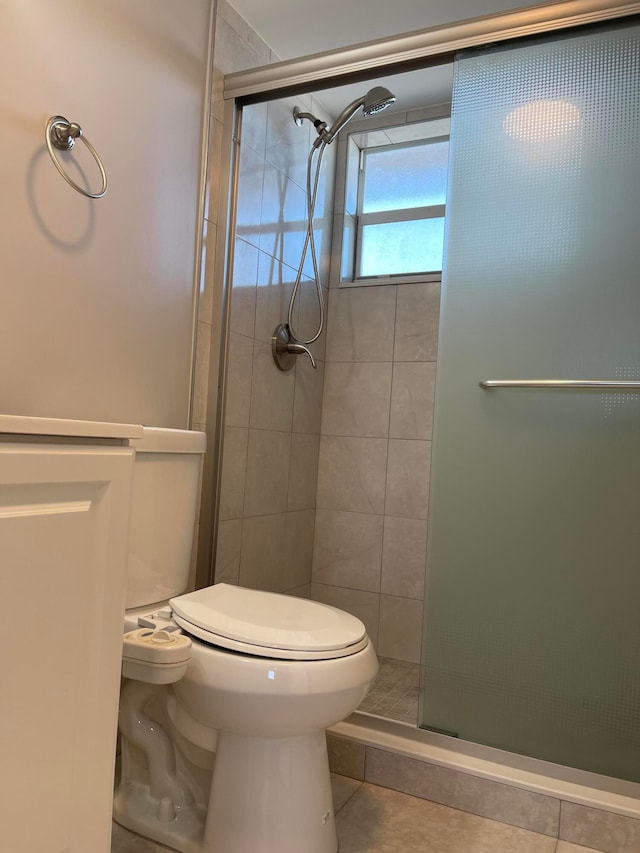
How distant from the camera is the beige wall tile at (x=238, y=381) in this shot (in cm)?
199

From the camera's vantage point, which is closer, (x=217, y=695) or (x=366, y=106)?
(x=217, y=695)

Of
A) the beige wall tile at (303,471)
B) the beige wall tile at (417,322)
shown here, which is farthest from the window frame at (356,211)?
the beige wall tile at (303,471)

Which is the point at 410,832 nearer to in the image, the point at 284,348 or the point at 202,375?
the point at 202,375

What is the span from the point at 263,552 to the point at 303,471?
1.25ft

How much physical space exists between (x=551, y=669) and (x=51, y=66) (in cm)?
167

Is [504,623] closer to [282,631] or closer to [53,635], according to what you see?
[282,631]

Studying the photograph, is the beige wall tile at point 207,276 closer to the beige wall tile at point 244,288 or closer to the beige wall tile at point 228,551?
the beige wall tile at point 244,288

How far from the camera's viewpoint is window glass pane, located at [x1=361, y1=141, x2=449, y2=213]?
2.52 meters

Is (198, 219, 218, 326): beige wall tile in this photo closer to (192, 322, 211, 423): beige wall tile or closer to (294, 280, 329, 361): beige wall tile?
(192, 322, 211, 423): beige wall tile

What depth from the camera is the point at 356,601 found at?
2.50 meters

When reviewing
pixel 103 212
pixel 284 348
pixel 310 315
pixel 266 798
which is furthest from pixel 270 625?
pixel 310 315

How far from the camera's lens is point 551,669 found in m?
1.48

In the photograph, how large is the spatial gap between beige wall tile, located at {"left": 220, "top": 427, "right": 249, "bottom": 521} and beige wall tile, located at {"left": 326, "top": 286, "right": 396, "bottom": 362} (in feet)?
2.15

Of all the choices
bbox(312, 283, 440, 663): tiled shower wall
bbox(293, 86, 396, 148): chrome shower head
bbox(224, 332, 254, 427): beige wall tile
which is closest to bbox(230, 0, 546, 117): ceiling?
bbox(293, 86, 396, 148): chrome shower head
